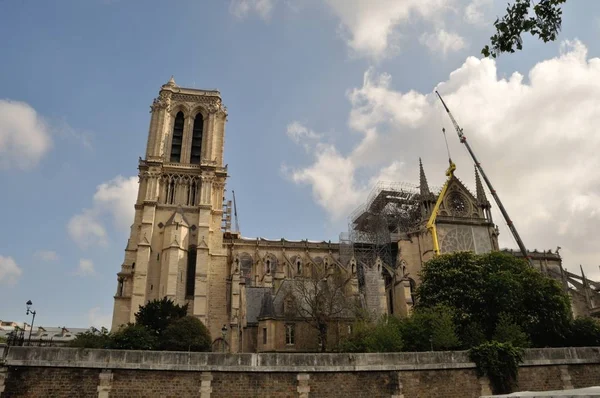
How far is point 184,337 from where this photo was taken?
31484mm

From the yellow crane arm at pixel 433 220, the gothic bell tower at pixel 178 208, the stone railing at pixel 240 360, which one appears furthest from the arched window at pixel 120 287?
the yellow crane arm at pixel 433 220

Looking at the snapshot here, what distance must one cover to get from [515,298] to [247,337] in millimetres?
18767

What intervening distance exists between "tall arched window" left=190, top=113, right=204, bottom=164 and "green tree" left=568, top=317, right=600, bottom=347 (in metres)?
38.6

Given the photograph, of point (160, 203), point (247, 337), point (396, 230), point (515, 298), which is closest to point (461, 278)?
point (515, 298)

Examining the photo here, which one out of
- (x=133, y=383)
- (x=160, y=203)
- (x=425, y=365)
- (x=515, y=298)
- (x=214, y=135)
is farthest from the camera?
(x=214, y=135)

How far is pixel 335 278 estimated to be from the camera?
37.8m

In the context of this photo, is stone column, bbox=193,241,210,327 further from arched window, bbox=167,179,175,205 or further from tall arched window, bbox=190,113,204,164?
tall arched window, bbox=190,113,204,164

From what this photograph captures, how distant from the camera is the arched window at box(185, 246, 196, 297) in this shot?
44188mm

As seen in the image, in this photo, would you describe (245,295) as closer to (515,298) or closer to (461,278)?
(461,278)

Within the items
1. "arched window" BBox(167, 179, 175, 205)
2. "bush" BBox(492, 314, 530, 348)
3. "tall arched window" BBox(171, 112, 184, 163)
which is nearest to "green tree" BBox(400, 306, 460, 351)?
"bush" BBox(492, 314, 530, 348)

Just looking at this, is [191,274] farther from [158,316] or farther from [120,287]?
[158,316]

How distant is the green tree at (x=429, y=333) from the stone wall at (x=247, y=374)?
10.9 ft

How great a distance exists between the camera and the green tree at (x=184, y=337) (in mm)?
31047

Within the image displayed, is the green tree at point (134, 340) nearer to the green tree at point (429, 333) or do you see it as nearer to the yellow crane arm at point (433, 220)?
the green tree at point (429, 333)
